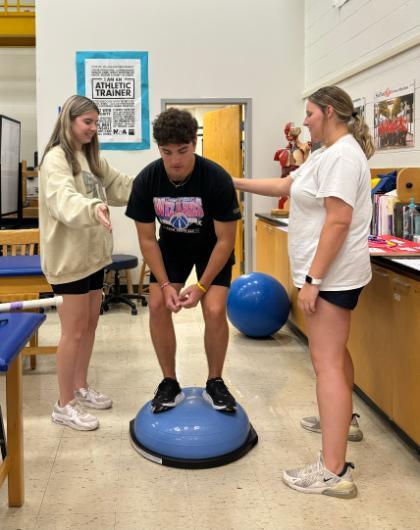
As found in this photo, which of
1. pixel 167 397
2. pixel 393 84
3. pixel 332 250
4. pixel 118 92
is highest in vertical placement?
pixel 118 92

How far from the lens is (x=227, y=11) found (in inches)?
253

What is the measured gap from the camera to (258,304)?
14.7 ft

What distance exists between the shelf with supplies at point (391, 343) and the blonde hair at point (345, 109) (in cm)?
59

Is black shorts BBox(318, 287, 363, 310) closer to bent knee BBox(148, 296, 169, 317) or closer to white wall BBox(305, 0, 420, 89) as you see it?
bent knee BBox(148, 296, 169, 317)

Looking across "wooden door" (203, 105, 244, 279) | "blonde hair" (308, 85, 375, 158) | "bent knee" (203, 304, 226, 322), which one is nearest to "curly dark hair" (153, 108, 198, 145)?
"blonde hair" (308, 85, 375, 158)

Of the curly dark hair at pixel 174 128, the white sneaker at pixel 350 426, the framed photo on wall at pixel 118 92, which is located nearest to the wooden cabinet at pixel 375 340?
the white sneaker at pixel 350 426

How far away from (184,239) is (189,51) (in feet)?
14.0

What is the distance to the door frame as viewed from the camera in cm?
653

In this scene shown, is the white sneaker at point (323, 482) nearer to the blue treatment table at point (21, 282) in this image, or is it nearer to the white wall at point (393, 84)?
the blue treatment table at point (21, 282)

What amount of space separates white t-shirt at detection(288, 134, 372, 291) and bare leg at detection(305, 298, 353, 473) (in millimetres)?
136

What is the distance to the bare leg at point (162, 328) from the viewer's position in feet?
9.09

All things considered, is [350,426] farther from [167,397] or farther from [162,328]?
[162,328]

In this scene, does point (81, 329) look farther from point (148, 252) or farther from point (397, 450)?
point (397, 450)

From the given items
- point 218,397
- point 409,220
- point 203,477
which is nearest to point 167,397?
point 218,397
